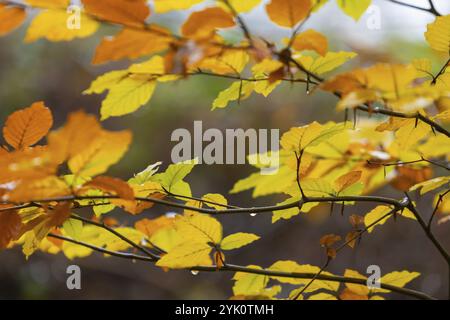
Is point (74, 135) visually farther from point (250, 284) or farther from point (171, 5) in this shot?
point (250, 284)

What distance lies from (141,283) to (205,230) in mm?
3090

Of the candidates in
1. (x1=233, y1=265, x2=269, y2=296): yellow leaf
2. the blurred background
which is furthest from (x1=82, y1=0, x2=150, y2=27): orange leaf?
the blurred background

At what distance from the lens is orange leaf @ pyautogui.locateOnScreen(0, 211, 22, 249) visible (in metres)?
0.64

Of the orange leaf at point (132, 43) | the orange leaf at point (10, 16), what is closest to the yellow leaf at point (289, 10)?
the orange leaf at point (132, 43)

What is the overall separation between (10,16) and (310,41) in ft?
1.00

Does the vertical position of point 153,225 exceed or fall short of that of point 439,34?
it falls short

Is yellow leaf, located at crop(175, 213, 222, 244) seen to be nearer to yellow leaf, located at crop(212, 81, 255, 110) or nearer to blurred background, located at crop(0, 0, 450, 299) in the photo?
yellow leaf, located at crop(212, 81, 255, 110)

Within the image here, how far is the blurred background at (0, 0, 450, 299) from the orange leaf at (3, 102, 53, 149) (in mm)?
2691

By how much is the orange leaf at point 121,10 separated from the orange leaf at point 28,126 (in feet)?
0.73

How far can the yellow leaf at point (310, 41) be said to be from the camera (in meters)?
0.55

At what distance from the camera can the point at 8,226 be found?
0.64 meters

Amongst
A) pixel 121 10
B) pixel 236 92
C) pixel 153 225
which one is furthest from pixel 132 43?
pixel 153 225

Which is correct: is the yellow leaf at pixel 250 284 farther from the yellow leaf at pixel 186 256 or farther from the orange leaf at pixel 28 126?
the orange leaf at pixel 28 126
